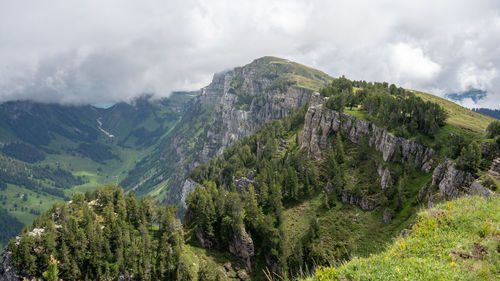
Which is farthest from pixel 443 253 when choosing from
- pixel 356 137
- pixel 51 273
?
pixel 356 137

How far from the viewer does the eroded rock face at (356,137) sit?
91438 mm

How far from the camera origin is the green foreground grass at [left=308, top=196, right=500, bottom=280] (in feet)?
50.4

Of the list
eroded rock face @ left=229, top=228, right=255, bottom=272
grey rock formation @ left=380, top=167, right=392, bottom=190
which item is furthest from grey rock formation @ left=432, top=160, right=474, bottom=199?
eroded rock face @ left=229, top=228, right=255, bottom=272

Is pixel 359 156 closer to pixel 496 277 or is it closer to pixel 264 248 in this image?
pixel 264 248

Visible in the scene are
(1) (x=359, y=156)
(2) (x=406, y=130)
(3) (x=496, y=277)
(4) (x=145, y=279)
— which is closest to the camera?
(3) (x=496, y=277)

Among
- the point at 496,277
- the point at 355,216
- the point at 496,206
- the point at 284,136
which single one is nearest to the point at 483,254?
the point at 496,277

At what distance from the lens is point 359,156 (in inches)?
4232

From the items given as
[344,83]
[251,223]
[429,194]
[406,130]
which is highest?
[344,83]

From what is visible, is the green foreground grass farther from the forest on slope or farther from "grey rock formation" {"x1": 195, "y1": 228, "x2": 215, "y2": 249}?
"grey rock formation" {"x1": 195, "y1": 228, "x2": 215, "y2": 249}

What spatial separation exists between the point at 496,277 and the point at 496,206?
34.6 ft

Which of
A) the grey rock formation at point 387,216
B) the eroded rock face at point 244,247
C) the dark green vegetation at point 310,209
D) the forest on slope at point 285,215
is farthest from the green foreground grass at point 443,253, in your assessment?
the eroded rock face at point 244,247

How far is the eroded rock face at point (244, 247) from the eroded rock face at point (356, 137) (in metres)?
52.3

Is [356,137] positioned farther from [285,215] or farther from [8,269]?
[8,269]

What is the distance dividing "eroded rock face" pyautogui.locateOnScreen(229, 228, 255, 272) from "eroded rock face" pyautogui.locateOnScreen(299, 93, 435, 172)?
172 ft
